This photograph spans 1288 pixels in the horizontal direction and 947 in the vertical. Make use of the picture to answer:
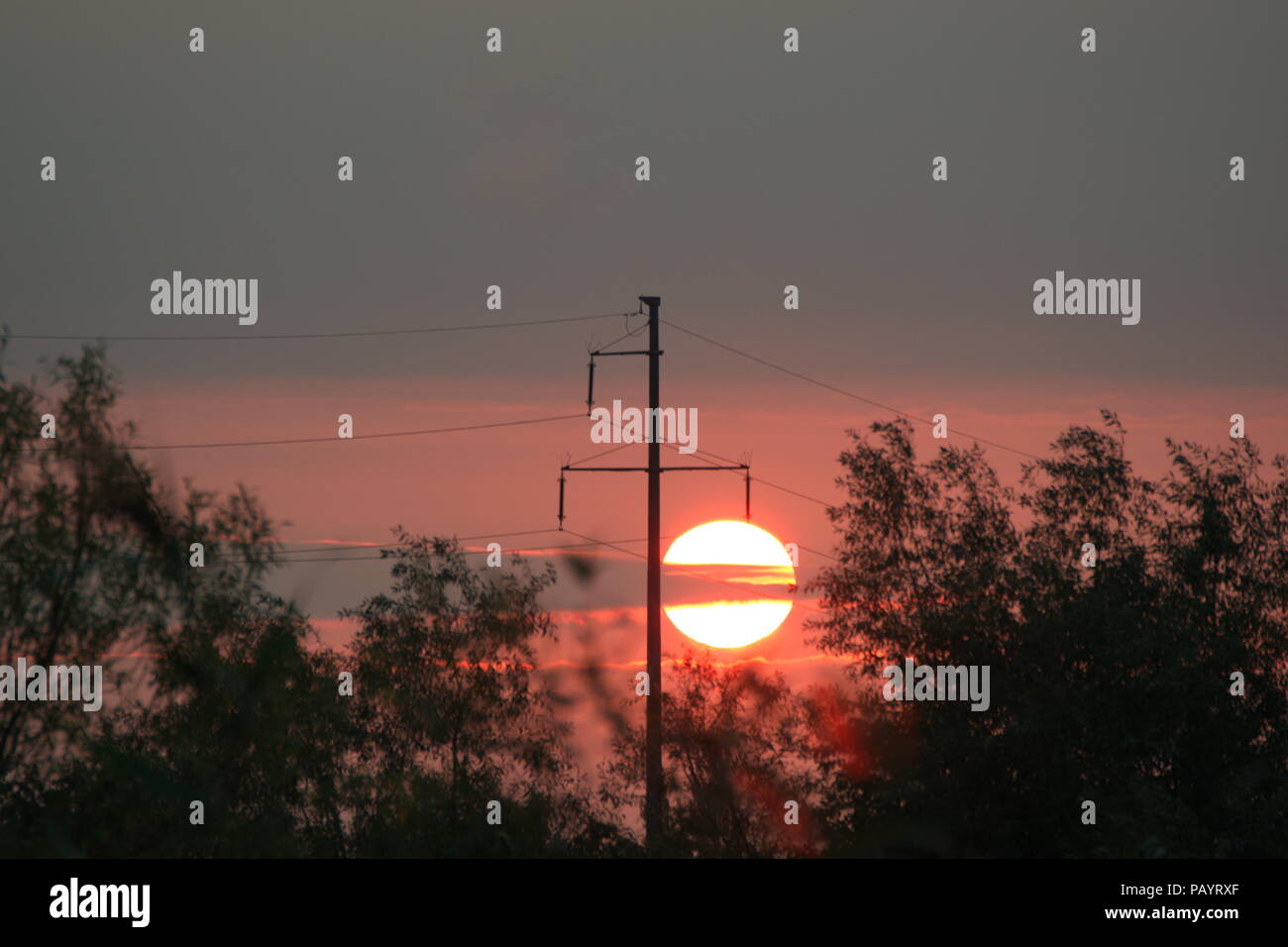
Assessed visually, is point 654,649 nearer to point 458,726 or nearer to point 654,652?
point 654,652

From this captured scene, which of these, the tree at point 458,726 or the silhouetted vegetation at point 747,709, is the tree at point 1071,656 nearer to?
the silhouetted vegetation at point 747,709

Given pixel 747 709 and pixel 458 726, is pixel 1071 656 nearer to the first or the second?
pixel 747 709

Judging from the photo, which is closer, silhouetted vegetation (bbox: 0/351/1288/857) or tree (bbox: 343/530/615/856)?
silhouetted vegetation (bbox: 0/351/1288/857)

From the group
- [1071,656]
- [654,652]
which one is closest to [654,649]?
[654,652]

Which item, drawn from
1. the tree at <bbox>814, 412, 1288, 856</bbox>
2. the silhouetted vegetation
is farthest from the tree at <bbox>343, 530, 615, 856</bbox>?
the tree at <bbox>814, 412, 1288, 856</bbox>

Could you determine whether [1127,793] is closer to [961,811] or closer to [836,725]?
[961,811]

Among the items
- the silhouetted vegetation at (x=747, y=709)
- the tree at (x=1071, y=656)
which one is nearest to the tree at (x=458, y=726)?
the silhouetted vegetation at (x=747, y=709)

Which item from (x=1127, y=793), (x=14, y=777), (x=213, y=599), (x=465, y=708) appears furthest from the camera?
(x=465, y=708)

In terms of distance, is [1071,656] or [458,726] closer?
[1071,656]

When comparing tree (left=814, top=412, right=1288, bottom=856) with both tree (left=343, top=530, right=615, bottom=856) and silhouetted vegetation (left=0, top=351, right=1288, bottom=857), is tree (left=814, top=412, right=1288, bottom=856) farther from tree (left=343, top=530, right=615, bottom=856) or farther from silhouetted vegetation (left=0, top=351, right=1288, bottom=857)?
tree (left=343, top=530, right=615, bottom=856)

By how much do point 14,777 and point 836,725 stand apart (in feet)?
59.5

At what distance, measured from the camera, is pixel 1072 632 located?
1273 inches

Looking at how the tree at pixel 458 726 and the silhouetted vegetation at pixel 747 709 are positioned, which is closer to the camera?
the silhouetted vegetation at pixel 747 709
